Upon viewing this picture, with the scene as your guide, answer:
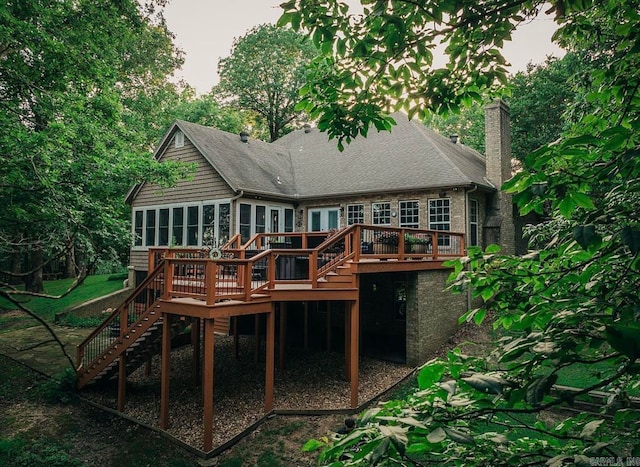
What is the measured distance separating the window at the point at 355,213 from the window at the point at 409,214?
70.1 inches

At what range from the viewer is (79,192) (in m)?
10.1

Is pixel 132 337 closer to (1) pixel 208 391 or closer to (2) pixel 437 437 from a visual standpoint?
(1) pixel 208 391

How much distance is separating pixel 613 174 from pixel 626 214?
7.4 inches

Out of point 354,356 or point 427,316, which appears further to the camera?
point 427,316

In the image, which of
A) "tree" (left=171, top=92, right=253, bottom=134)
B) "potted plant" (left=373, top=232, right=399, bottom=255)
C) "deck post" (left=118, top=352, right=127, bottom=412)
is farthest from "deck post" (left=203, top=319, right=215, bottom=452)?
"tree" (left=171, top=92, right=253, bottom=134)

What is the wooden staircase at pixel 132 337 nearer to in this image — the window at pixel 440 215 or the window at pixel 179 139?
the window at pixel 179 139

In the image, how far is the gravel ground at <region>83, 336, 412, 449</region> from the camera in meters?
8.38

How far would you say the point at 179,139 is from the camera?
687 inches

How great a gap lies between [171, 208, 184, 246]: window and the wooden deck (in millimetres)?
5510

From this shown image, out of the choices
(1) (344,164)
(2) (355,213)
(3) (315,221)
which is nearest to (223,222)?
(3) (315,221)

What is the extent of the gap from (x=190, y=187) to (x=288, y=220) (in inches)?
180

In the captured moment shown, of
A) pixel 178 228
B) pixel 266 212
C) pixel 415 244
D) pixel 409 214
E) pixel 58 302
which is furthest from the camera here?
pixel 58 302

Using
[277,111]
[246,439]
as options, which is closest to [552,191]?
[246,439]

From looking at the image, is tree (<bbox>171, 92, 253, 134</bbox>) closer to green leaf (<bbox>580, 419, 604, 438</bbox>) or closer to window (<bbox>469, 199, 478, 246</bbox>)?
window (<bbox>469, 199, 478, 246</bbox>)
